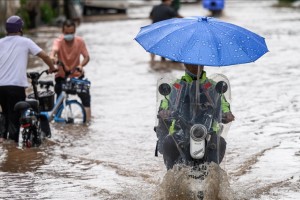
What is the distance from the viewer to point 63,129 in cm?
1305

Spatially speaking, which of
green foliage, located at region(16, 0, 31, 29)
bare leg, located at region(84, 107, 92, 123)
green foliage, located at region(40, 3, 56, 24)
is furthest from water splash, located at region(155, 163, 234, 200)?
green foliage, located at region(40, 3, 56, 24)

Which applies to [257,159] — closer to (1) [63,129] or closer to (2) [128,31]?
(1) [63,129]

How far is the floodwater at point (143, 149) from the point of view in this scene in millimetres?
9156

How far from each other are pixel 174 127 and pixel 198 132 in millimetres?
344

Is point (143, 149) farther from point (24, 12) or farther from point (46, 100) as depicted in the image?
point (24, 12)

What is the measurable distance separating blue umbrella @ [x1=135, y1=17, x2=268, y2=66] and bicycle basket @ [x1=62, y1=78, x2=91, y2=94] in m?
4.62

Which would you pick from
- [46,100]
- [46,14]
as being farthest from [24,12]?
[46,100]

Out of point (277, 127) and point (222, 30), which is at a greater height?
point (222, 30)

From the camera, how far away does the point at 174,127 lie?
828 cm

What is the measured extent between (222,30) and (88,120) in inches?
225

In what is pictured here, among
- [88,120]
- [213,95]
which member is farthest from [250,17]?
[213,95]

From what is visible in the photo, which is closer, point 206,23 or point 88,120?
point 206,23

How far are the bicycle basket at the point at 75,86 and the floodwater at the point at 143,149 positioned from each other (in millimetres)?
579

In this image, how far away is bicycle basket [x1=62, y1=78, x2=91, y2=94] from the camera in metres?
13.0
